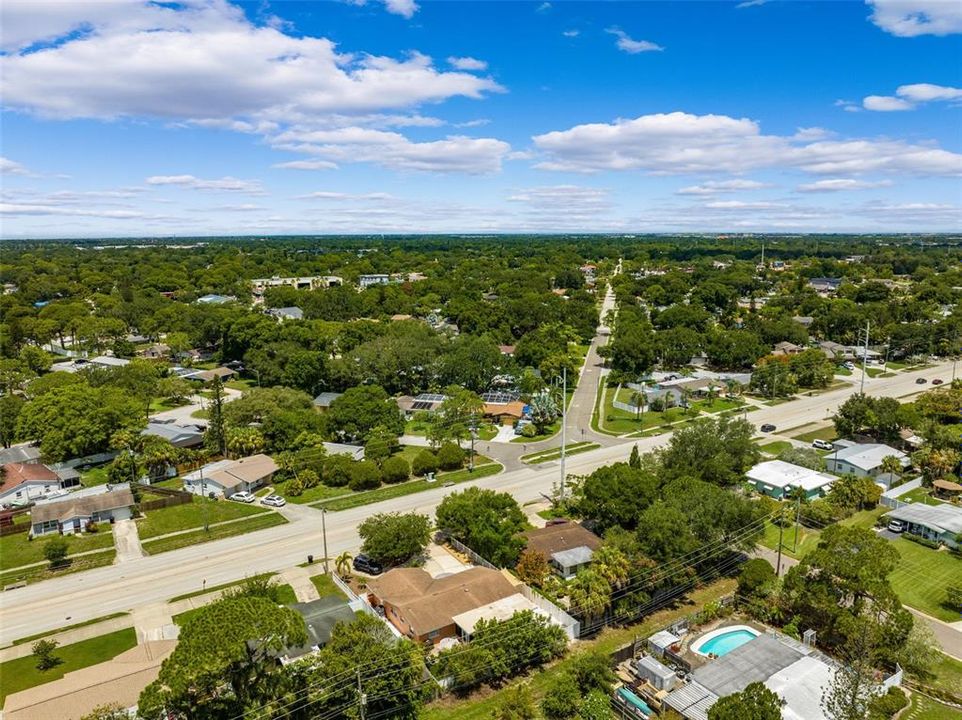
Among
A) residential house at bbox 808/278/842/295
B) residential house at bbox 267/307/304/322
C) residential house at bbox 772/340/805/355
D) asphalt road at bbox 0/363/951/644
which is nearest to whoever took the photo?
asphalt road at bbox 0/363/951/644

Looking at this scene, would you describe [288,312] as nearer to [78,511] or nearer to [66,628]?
[78,511]

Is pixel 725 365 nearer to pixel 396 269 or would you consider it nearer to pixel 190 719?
pixel 190 719

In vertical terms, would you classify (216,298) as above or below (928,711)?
above

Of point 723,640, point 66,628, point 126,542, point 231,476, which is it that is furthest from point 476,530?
point 126,542

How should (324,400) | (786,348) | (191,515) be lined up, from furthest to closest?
1. (786,348)
2. (324,400)
3. (191,515)

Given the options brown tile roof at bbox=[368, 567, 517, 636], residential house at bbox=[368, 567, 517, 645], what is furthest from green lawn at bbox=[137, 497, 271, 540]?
brown tile roof at bbox=[368, 567, 517, 636]

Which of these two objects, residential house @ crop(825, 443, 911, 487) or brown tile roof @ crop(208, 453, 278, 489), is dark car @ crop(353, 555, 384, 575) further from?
residential house @ crop(825, 443, 911, 487)

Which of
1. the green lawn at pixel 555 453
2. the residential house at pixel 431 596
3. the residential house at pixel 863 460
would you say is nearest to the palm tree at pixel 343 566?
the residential house at pixel 431 596

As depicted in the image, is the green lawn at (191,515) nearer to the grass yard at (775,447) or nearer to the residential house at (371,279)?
the grass yard at (775,447)
